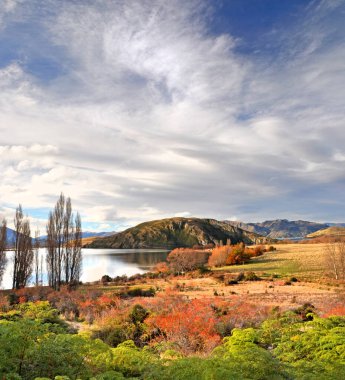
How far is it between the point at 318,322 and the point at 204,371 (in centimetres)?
554

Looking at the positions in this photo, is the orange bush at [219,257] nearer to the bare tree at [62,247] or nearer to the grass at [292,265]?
the grass at [292,265]

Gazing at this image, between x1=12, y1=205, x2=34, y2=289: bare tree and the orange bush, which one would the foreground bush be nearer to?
x1=12, y1=205, x2=34, y2=289: bare tree

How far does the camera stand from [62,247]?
38750mm

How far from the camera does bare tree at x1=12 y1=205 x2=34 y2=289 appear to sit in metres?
37.5

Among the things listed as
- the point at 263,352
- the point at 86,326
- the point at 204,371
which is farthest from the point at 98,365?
the point at 86,326

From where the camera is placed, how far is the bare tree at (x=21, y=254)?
123ft

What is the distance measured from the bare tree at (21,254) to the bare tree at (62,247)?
256cm

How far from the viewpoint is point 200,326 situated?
14.8m

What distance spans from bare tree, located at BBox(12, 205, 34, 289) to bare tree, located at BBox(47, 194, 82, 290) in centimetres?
256

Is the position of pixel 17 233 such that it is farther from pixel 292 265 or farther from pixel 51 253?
pixel 292 265

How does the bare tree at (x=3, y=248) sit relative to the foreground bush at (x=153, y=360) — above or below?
above

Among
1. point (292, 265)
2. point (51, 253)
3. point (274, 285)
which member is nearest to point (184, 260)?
point (292, 265)

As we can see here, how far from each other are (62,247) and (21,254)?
461 centimetres

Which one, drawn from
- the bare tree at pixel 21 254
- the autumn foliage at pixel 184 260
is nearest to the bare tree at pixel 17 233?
the bare tree at pixel 21 254
